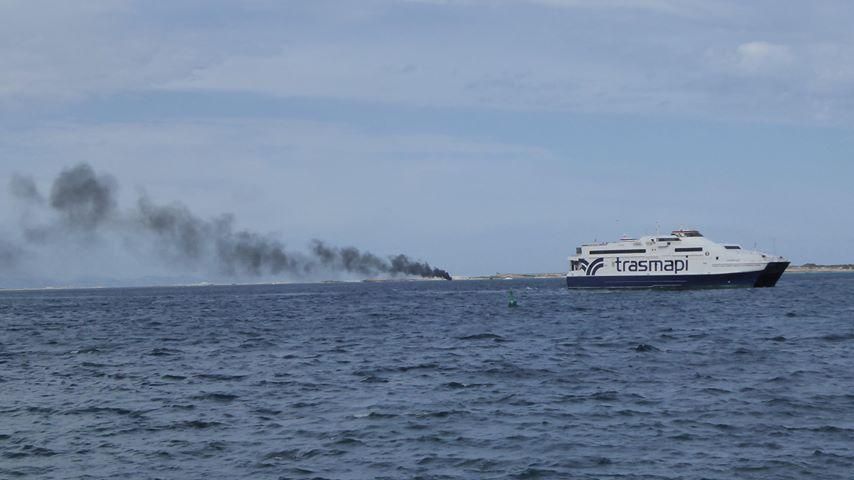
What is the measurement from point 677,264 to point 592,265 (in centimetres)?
1167

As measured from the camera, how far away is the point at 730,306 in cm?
7669

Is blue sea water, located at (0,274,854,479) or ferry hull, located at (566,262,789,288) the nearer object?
blue sea water, located at (0,274,854,479)

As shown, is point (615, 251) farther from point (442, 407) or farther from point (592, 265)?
point (442, 407)

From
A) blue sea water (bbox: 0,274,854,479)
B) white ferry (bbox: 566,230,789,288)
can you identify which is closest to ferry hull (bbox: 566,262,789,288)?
white ferry (bbox: 566,230,789,288)

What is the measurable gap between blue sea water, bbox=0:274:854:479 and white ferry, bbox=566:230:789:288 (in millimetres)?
58308

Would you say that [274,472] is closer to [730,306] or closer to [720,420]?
[720,420]

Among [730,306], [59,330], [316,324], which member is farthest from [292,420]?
[730,306]

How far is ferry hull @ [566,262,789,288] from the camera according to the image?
107 m

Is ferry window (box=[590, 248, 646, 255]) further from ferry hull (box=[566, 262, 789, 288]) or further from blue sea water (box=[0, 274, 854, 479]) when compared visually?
blue sea water (box=[0, 274, 854, 479])

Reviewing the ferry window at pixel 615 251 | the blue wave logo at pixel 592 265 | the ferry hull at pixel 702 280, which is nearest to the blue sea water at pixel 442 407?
the ferry hull at pixel 702 280

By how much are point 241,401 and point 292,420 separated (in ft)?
13.6

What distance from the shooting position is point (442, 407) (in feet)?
85.9

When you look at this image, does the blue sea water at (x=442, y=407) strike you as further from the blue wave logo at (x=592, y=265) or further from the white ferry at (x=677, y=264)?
the blue wave logo at (x=592, y=265)

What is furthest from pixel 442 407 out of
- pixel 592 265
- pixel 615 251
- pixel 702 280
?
pixel 592 265
